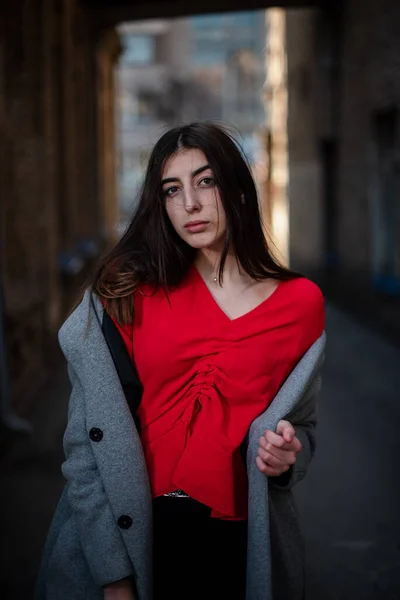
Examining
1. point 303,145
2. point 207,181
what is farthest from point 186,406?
point 303,145

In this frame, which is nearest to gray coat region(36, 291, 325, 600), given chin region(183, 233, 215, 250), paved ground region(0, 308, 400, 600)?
chin region(183, 233, 215, 250)

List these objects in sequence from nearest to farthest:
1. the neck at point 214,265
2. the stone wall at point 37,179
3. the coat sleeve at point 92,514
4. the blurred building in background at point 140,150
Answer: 1. the coat sleeve at point 92,514
2. the neck at point 214,265
3. the stone wall at point 37,179
4. the blurred building in background at point 140,150

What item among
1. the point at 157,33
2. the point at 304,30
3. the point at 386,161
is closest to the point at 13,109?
the point at 386,161

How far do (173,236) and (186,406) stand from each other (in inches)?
17.8

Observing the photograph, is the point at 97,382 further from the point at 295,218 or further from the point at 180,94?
the point at 180,94

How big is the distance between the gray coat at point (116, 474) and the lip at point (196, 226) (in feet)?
0.96

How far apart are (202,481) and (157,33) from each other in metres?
50.2

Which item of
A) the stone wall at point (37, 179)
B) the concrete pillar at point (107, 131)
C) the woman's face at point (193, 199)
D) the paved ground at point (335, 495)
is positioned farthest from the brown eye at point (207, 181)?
the concrete pillar at point (107, 131)

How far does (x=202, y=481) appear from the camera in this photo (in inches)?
76.3

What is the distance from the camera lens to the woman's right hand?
1991 millimetres

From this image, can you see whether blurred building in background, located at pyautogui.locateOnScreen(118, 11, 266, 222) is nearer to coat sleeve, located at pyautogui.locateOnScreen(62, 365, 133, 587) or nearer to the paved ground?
the paved ground

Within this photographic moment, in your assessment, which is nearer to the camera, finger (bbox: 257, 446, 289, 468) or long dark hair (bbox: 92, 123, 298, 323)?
finger (bbox: 257, 446, 289, 468)

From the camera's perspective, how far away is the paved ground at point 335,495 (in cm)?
354

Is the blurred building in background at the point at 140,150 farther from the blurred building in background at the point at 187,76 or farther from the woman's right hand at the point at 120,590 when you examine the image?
the blurred building in background at the point at 187,76
